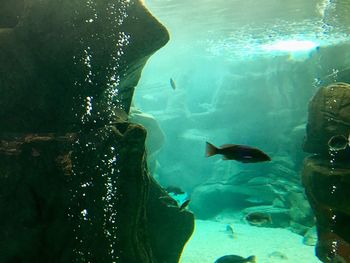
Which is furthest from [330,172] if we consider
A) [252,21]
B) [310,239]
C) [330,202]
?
[252,21]

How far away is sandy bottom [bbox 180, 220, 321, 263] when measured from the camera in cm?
1148

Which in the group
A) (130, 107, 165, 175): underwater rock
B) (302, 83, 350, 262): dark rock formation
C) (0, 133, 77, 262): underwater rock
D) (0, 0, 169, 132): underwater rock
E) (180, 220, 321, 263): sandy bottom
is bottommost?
(180, 220, 321, 263): sandy bottom

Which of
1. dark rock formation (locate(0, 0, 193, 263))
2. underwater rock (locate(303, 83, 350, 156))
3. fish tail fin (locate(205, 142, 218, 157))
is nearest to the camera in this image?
fish tail fin (locate(205, 142, 218, 157))

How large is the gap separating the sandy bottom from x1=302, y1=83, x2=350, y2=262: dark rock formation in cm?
385

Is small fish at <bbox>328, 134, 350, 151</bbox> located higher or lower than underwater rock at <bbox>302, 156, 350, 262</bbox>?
higher

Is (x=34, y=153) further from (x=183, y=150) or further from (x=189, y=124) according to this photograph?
(x=189, y=124)

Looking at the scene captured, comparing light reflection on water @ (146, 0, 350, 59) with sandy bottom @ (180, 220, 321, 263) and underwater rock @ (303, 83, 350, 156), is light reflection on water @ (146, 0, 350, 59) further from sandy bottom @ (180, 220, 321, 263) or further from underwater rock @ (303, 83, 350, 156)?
underwater rock @ (303, 83, 350, 156)

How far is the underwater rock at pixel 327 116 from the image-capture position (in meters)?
7.42

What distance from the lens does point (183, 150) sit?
26.9 meters

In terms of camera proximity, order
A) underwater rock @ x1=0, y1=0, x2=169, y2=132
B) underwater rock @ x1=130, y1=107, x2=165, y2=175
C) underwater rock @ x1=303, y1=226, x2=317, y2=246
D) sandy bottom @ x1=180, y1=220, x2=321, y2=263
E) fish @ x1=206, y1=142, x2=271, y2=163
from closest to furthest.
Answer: fish @ x1=206, y1=142, x2=271, y2=163 → underwater rock @ x1=0, y1=0, x2=169, y2=132 → sandy bottom @ x1=180, y1=220, x2=321, y2=263 → underwater rock @ x1=303, y1=226, x2=317, y2=246 → underwater rock @ x1=130, y1=107, x2=165, y2=175

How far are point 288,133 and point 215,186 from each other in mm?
5903

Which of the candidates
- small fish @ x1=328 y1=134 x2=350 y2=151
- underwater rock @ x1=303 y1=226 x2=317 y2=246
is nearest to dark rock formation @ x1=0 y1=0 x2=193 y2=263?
small fish @ x1=328 y1=134 x2=350 y2=151

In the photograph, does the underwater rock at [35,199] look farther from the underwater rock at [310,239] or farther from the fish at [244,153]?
the underwater rock at [310,239]

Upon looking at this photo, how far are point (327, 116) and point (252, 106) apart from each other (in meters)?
18.8
